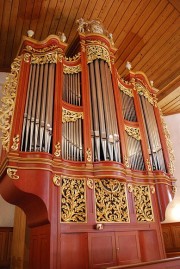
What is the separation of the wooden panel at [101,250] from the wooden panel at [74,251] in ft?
0.31

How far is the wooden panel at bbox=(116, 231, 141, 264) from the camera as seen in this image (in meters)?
4.04

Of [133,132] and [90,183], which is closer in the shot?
[90,183]

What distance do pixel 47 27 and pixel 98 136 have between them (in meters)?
3.75

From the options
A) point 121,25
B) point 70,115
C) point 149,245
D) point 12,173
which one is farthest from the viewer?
point 121,25

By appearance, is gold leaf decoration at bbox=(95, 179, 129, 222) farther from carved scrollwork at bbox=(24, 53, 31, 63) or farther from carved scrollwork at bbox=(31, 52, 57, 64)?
carved scrollwork at bbox=(24, 53, 31, 63)

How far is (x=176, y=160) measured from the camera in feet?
27.0

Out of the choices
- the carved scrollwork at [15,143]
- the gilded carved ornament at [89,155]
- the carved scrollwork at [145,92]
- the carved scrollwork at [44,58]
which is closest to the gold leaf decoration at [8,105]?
the carved scrollwork at [15,143]

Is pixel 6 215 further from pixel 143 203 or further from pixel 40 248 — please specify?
pixel 143 203

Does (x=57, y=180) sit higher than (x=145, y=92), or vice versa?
(x=145, y=92)

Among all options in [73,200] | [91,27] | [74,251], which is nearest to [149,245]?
[74,251]

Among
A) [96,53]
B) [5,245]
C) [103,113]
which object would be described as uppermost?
[96,53]

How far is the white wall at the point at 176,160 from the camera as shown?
7570mm

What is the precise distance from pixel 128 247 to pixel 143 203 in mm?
940

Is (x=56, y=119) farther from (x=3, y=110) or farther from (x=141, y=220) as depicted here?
(x=141, y=220)
